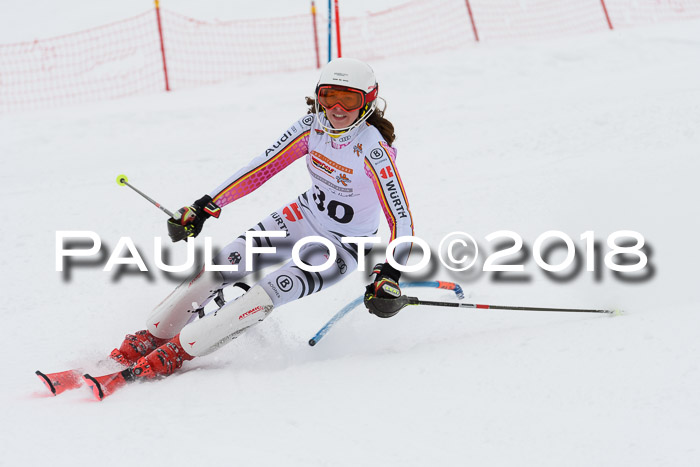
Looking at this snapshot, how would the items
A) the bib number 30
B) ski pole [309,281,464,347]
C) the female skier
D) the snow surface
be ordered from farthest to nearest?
ski pole [309,281,464,347]
the bib number 30
the female skier
the snow surface

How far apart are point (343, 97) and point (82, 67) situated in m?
8.79

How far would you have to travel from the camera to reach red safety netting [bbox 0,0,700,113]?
1060 centimetres

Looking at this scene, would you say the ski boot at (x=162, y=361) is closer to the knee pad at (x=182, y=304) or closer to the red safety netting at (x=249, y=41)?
the knee pad at (x=182, y=304)

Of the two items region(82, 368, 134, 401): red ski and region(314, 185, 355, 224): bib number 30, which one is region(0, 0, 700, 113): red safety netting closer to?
region(314, 185, 355, 224): bib number 30

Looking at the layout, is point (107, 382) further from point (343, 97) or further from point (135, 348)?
point (343, 97)

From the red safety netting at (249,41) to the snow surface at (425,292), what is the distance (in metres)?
0.90

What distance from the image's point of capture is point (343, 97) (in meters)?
3.88

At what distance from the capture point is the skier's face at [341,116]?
3.91 m

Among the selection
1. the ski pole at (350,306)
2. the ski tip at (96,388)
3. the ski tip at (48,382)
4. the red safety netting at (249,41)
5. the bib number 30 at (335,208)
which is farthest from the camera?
the red safety netting at (249,41)

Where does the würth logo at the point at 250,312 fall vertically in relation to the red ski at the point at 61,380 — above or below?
above

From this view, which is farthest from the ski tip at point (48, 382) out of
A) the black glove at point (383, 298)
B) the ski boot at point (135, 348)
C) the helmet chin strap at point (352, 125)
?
the helmet chin strap at point (352, 125)

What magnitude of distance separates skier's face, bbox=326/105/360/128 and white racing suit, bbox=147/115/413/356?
0.07m

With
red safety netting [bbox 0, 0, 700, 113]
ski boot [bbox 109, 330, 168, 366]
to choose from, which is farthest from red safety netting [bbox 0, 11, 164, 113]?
Result: ski boot [bbox 109, 330, 168, 366]

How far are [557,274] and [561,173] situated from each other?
5.87 feet
